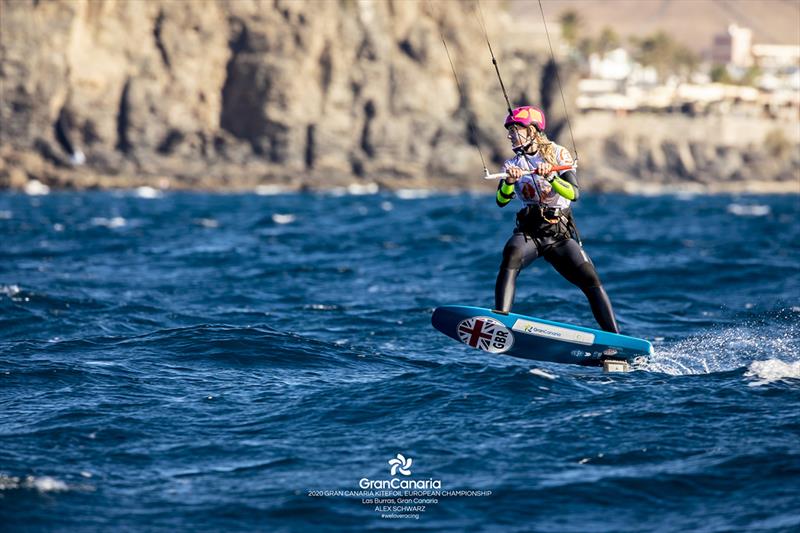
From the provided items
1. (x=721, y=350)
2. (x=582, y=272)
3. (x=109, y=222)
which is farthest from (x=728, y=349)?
(x=109, y=222)

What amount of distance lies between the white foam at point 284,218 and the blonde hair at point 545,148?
33802 mm

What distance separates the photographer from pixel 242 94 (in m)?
103

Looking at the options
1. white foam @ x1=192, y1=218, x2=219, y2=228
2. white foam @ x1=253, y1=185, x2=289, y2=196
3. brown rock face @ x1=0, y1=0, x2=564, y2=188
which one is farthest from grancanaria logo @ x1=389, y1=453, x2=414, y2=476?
white foam @ x1=253, y1=185, x2=289, y2=196

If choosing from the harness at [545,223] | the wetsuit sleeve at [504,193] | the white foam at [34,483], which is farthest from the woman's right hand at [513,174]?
the white foam at [34,483]

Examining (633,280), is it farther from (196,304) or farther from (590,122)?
(590,122)

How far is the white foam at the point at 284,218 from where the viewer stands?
45.4m

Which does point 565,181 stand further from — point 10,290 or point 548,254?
point 10,290

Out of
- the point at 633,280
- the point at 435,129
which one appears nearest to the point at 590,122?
the point at 435,129

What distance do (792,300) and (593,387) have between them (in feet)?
28.6

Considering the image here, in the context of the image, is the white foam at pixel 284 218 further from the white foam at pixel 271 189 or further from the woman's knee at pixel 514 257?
the white foam at pixel 271 189

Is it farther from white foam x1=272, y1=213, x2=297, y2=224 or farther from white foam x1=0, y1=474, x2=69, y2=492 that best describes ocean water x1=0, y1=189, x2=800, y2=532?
white foam x1=272, y1=213, x2=297, y2=224

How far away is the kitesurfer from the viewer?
36.6 ft

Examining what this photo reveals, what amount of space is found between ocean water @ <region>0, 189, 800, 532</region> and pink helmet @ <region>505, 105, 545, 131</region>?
243 centimetres

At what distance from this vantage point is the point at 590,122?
137 m
